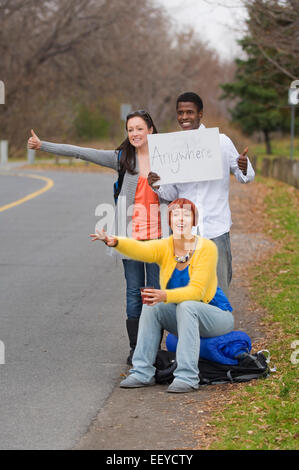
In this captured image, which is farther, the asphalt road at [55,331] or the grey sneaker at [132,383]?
the grey sneaker at [132,383]

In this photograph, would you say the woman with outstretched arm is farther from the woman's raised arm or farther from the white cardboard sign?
the white cardboard sign

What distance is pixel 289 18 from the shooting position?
55.7ft

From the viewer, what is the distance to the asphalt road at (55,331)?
17.2 feet

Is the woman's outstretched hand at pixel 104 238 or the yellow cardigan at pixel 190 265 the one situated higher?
the woman's outstretched hand at pixel 104 238

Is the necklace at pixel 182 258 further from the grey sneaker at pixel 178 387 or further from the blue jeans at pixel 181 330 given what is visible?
the grey sneaker at pixel 178 387

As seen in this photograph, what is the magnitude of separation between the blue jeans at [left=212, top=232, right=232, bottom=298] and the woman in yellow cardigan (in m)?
0.28

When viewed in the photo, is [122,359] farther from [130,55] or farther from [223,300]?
[130,55]

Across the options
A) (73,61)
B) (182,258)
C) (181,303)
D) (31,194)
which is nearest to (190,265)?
(182,258)

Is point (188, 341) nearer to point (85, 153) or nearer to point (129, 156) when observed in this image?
point (129, 156)

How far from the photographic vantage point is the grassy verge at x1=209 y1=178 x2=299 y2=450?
4.74 m

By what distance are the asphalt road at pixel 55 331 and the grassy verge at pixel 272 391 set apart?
0.87 m

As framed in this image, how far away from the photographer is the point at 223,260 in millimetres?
6375

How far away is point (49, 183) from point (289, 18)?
419 inches

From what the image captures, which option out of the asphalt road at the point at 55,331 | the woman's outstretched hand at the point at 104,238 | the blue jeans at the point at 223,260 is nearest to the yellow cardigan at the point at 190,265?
the woman's outstretched hand at the point at 104,238
